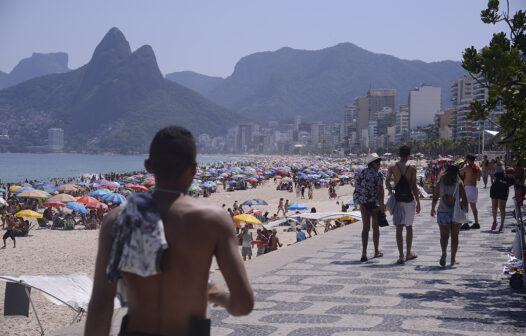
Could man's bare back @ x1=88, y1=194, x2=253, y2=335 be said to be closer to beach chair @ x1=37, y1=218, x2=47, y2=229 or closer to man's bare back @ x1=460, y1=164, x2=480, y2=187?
man's bare back @ x1=460, y1=164, x2=480, y2=187

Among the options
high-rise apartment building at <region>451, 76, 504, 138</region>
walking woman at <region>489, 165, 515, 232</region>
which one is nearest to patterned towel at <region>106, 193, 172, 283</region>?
walking woman at <region>489, 165, 515, 232</region>

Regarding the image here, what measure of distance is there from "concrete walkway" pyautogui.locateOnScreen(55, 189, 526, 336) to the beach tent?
1.82 metres

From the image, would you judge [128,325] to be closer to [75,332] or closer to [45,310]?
[75,332]

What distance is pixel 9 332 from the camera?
7.91 m

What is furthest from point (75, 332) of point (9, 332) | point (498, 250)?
point (498, 250)

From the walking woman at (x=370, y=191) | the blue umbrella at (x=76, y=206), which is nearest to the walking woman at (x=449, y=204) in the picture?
the walking woman at (x=370, y=191)

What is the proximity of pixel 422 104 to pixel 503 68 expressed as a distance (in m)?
185

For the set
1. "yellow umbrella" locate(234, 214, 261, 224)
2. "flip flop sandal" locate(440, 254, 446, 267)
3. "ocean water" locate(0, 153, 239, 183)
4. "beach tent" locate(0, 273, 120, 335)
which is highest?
"flip flop sandal" locate(440, 254, 446, 267)

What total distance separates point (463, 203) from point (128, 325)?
17.7 feet

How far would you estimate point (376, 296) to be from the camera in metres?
4.83

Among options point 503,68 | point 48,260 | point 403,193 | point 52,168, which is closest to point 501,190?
point 403,193

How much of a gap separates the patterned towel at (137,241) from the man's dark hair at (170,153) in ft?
0.43

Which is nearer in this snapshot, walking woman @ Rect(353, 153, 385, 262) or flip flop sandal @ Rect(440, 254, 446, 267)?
flip flop sandal @ Rect(440, 254, 446, 267)

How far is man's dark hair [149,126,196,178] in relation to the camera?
1751 millimetres
